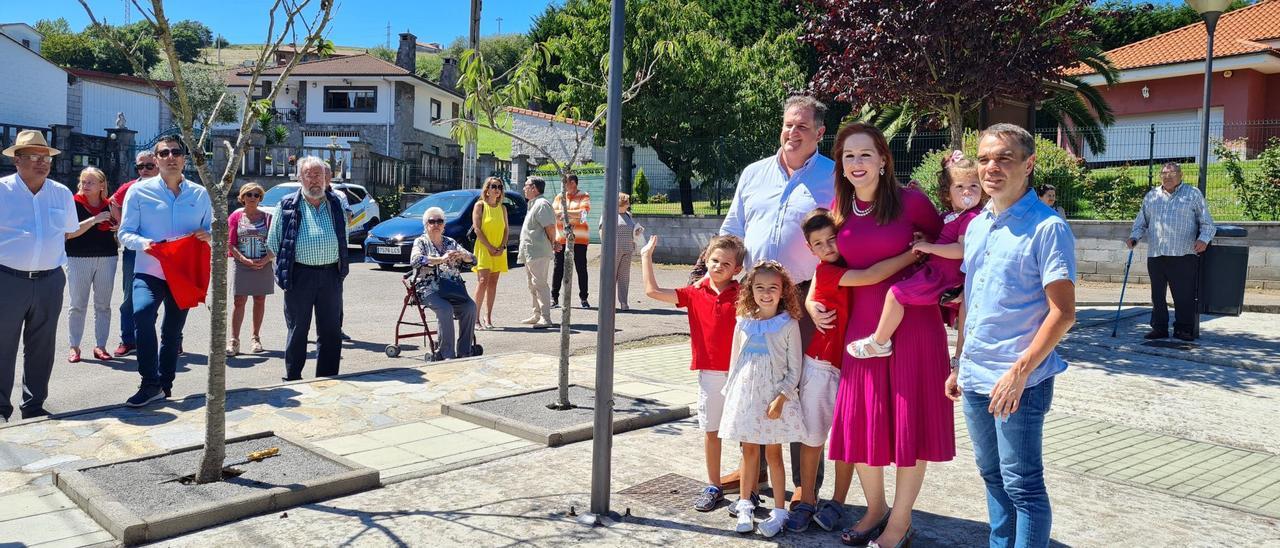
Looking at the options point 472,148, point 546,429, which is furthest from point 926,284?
point 472,148

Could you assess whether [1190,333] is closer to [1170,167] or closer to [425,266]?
[1170,167]

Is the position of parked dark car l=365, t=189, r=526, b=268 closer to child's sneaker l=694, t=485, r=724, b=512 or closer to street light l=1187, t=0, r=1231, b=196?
street light l=1187, t=0, r=1231, b=196

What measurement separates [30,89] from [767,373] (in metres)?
46.8

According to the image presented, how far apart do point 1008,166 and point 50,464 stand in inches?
200

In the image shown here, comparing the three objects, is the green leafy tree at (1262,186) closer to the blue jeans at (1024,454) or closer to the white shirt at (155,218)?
the blue jeans at (1024,454)

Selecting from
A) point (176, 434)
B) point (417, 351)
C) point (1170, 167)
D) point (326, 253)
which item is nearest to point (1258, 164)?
point (1170, 167)

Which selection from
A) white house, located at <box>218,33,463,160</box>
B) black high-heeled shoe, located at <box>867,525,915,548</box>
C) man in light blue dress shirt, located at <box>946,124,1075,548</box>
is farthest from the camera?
white house, located at <box>218,33,463,160</box>

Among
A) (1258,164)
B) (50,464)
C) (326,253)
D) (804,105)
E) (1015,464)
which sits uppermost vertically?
(1258,164)

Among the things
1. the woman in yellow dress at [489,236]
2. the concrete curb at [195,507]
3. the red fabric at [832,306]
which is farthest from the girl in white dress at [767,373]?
the woman in yellow dress at [489,236]

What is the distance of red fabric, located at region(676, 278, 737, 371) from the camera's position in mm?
4699

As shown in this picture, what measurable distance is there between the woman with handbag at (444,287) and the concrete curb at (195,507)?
378cm

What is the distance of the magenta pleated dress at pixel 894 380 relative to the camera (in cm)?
401

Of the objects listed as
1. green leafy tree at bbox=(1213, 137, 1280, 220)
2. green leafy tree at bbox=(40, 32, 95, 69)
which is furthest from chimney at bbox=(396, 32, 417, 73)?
green leafy tree at bbox=(1213, 137, 1280, 220)

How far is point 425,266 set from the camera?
30.1ft
